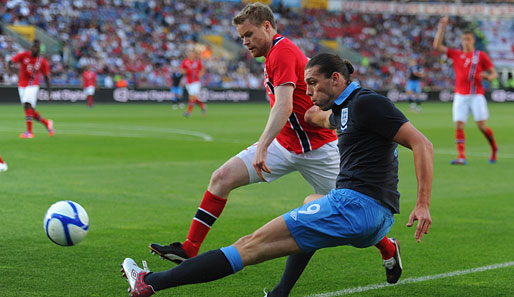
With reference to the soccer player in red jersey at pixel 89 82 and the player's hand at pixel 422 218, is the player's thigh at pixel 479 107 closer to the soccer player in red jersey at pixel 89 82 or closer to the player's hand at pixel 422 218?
the player's hand at pixel 422 218

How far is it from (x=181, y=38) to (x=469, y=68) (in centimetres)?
3594

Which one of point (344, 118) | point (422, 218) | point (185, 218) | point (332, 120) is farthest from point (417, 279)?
point (185, 218)

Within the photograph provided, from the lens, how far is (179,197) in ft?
32.4

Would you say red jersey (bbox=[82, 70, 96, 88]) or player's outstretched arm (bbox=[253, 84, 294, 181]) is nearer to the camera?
player's outstretched arm (bbox=[253, 84, 294, 181])

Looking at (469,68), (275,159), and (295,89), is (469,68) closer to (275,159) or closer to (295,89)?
(295,89)

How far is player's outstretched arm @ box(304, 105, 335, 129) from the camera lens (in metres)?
5.20

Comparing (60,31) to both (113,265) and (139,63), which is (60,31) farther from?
(113,265)

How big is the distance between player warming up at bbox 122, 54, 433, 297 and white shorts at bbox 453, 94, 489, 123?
33.6 feet

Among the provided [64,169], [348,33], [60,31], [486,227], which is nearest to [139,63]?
[60,31]

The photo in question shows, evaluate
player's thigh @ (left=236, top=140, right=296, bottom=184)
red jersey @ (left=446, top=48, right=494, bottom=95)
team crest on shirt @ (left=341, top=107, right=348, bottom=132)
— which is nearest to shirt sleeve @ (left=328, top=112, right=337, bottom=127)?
team crest on shirt @ (left=341, top=107, right=348, bottom=132)

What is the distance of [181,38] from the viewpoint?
159 feet

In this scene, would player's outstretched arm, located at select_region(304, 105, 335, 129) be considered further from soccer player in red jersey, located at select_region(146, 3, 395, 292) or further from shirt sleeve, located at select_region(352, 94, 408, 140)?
shirt sleeve, located at select_region(352, 94, 408, 140)

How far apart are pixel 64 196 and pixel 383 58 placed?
163 ft

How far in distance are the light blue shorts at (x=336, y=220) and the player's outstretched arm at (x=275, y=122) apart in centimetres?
84
